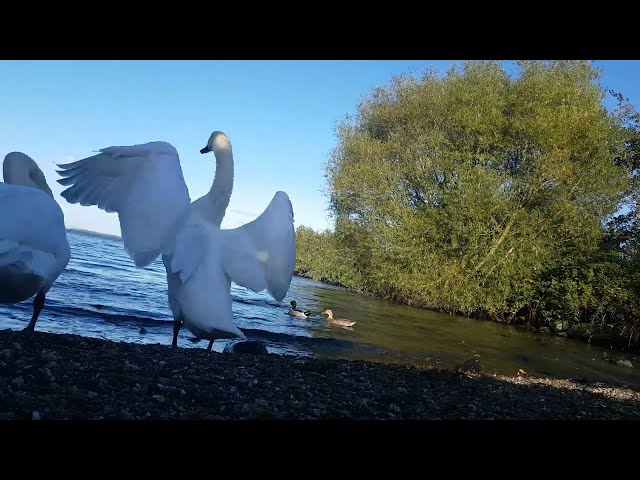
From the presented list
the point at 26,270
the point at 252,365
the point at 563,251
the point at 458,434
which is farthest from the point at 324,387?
the point at 563,251

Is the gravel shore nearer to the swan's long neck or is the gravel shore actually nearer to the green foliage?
the swan's long neck

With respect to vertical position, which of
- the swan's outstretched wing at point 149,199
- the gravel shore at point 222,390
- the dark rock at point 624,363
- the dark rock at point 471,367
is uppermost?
the swan's outstretched wing at point 149,199

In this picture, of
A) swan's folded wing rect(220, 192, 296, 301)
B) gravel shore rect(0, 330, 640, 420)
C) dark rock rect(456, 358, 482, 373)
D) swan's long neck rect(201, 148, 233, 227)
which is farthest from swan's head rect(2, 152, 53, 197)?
dark rock rect(456, 358, 482, 373)

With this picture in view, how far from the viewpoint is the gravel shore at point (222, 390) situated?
3481 mm

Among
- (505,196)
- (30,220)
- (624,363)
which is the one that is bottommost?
(624,363)

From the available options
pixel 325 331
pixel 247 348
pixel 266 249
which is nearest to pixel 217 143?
pixel 266 249

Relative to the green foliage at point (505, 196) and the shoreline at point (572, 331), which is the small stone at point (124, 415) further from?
the green foliage at point (505, 196)

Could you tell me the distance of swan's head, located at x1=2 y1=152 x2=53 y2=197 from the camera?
268 inches

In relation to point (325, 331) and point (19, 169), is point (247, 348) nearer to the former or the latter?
point (19, 169)

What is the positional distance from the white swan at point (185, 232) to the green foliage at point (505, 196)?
17.6 m

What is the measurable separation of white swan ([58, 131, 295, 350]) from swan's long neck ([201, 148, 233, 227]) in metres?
0.01

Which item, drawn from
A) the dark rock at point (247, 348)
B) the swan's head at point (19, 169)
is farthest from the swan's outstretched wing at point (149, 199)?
the dark rock at point (247, 348)

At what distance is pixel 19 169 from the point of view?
6.88 metres

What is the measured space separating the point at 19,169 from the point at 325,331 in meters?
8.23
